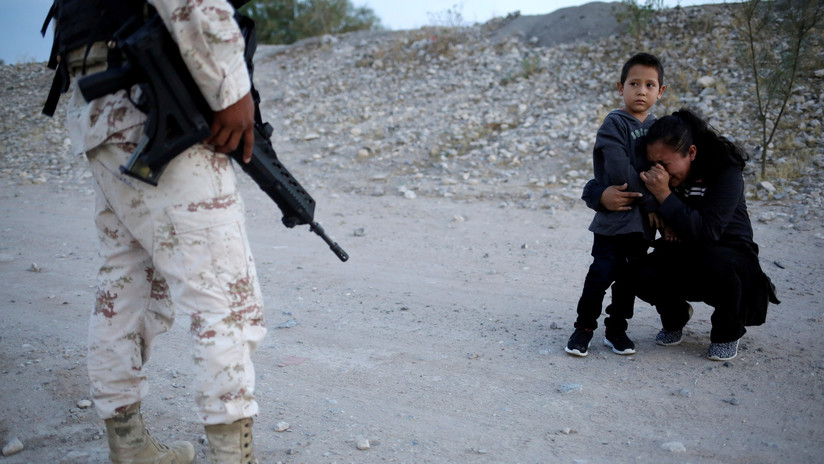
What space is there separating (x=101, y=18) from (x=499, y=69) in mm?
9529

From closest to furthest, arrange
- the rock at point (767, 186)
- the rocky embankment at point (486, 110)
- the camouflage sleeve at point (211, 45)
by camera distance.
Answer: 1. the camouflage sleeve at point (211, 45)
2. the rock at point (767, 186)
3. the rocky embankment at point (486, 110)

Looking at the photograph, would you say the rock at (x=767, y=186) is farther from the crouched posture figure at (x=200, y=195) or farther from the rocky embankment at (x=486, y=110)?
the crouched posture figure at (x=200, y=195)

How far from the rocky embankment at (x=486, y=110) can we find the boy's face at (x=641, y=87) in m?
3.06

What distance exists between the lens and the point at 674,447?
2.08 m

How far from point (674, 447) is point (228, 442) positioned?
1.49 meters

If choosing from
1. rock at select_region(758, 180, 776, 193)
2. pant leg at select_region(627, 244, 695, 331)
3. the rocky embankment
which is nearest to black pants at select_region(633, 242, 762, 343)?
pant leg at select_region(627, 244, 695, 331)

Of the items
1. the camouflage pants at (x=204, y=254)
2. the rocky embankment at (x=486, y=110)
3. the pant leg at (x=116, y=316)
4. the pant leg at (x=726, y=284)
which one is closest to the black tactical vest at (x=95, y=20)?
the camouflage pants at (x=204, y=254)

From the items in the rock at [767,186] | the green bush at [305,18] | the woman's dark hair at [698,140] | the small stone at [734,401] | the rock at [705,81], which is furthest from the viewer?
the green bush at [305,18]

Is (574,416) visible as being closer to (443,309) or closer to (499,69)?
(443,309)

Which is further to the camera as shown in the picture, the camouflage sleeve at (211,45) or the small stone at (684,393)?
the small stone at (684,393)

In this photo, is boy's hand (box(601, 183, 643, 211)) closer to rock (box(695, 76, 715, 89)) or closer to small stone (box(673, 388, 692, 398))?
small stone (box(673, 388, 692, 398))

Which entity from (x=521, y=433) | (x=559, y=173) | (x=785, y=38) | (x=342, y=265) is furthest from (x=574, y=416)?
(x=785, y=38)

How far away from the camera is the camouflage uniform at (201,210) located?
1589 millimetres

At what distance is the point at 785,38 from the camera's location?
830 cm
